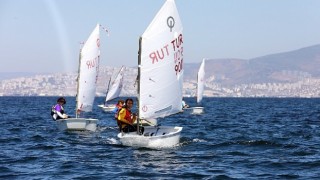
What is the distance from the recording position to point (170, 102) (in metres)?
29.3

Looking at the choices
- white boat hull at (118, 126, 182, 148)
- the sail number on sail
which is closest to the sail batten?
the sail number on sail

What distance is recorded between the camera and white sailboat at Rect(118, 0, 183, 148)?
27.4m

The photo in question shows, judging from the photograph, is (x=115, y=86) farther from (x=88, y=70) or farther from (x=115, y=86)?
(x=88, y=70)

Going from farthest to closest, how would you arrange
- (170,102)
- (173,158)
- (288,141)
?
(288,141), (170,102), (173,158)

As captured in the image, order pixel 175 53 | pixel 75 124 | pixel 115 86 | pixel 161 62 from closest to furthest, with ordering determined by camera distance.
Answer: pixel 161 62 → pixel 175 53 → pixel 75 124 → pixel 115 86

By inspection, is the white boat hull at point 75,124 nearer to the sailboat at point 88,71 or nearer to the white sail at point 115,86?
the sailboat at point 88,71

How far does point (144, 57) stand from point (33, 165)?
7627 mm

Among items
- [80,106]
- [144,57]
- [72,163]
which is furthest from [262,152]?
[80,106]

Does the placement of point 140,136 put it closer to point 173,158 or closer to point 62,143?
point 173,158

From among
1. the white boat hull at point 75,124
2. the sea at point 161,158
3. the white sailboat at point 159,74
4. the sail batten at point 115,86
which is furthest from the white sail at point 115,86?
the white sailboat at point 159,74

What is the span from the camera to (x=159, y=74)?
92.3 ft

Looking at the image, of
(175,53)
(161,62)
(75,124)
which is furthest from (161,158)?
(75,124)

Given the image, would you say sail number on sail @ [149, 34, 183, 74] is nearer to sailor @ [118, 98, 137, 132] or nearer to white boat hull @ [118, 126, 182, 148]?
sailor @ [118, 98, 137, 132]

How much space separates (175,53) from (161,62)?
Answer: 1.14 metres
